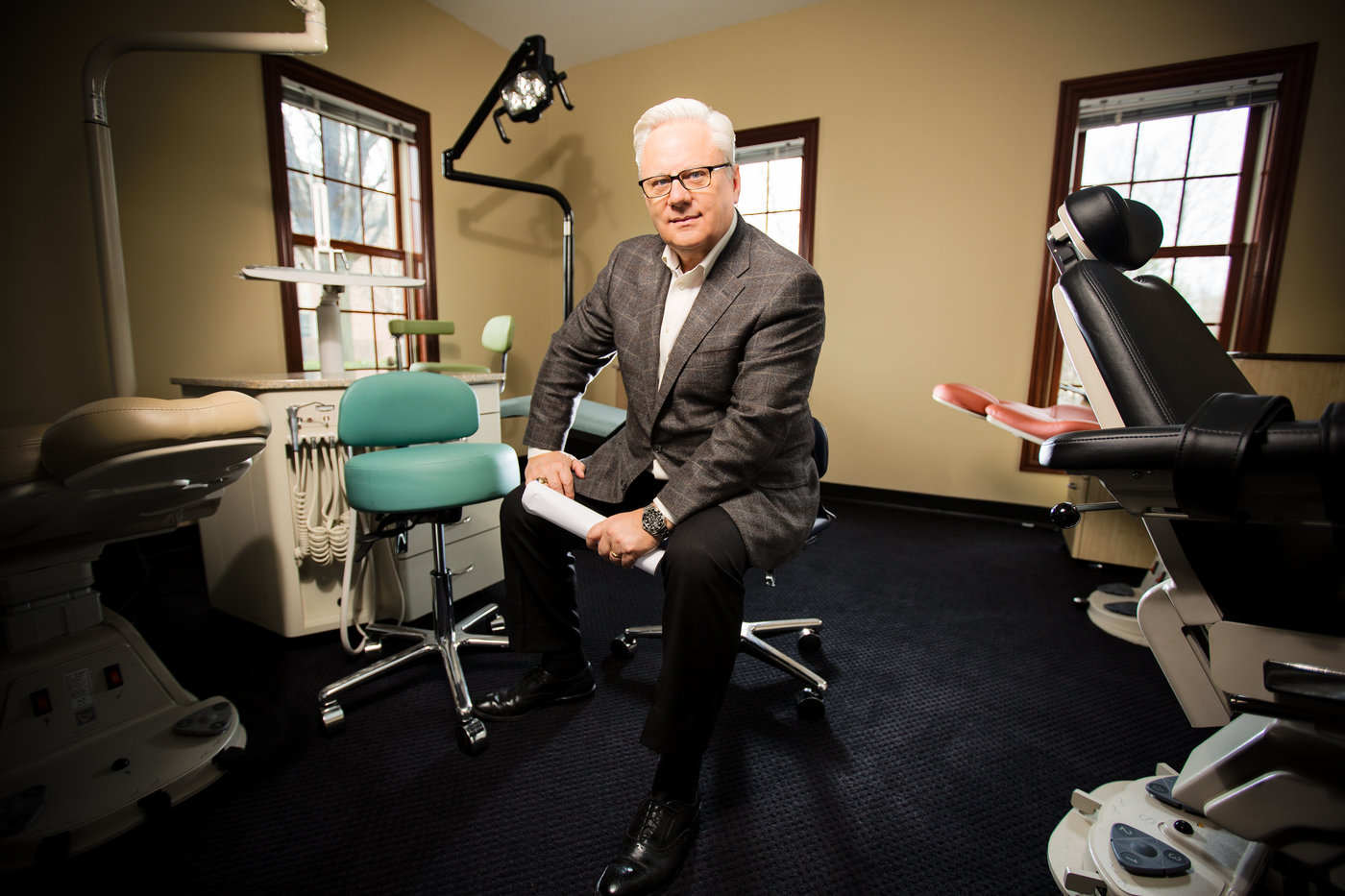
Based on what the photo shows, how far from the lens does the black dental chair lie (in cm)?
62

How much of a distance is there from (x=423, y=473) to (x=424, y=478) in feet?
0.04

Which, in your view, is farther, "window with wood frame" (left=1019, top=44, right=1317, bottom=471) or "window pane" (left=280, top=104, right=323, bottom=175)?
"window pane" (left=280, top=104, right=323, bottom=175)

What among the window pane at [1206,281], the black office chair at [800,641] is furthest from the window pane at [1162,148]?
the black office chair at [800,641]

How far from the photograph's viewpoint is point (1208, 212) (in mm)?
2746

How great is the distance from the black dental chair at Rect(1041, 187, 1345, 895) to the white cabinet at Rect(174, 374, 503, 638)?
165cm

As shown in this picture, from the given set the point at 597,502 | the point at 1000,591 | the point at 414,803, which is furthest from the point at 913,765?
the point at 1000,591

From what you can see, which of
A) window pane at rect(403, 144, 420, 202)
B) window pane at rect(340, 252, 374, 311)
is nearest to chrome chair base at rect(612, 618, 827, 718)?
window pane at rect(340, 252, 374, 311)

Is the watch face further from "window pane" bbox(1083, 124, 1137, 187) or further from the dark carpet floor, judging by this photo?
"window pane" bbox(1083, 124, 1137, 187)

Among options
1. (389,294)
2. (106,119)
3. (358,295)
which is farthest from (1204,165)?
(358,295)

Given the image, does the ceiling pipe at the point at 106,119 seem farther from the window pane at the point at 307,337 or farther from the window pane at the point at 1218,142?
the window pane at the point at 1218,142

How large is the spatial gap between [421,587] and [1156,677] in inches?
87.0

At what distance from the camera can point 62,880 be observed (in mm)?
944

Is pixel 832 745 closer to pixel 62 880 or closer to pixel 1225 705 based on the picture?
pixel 1225 705

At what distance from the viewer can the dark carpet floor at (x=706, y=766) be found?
1000 mm
